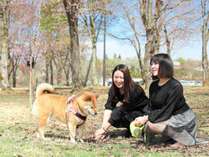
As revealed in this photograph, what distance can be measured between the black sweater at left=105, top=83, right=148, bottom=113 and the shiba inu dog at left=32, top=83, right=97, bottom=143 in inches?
25.6

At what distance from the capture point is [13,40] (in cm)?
3878

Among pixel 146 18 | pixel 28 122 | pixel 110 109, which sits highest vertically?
pixel 146 18

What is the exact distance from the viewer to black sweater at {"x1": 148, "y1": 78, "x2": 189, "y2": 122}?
18.5ft

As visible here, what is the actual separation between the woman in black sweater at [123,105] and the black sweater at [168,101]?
2.82 ft

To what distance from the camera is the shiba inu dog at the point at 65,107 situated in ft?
20.3

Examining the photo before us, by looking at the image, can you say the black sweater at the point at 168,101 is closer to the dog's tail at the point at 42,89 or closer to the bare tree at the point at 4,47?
the dog's tail at the point at 42,89

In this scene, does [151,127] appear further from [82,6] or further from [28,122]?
[82,6]

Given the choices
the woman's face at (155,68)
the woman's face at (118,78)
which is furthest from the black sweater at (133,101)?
the woman's face at (155,68)

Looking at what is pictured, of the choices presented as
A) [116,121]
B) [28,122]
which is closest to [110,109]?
[116,121]

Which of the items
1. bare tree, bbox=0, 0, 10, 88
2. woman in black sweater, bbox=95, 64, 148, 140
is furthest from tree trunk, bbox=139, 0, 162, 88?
bare tree, bbox=0, 0, 10, 88

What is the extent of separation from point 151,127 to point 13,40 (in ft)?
113

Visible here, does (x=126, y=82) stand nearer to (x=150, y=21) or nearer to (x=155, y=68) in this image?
(x=155, y=68)

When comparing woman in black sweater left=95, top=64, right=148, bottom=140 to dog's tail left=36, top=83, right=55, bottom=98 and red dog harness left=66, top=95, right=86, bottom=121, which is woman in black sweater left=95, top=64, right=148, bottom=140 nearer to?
red dog harness left=66, top=95, right=86, bottom=121

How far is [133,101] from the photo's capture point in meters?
6.78
